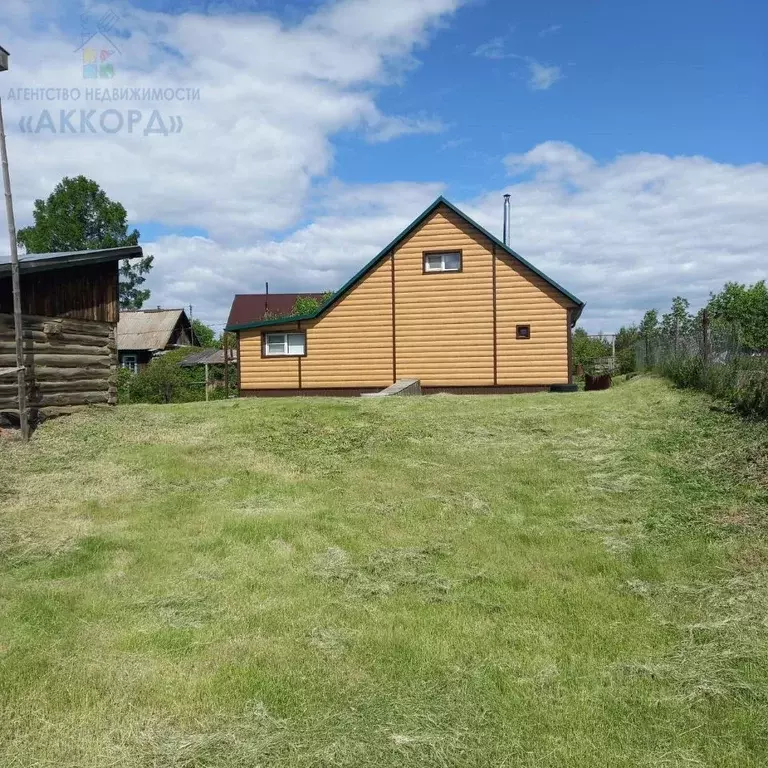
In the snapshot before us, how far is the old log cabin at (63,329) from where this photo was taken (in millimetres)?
11648

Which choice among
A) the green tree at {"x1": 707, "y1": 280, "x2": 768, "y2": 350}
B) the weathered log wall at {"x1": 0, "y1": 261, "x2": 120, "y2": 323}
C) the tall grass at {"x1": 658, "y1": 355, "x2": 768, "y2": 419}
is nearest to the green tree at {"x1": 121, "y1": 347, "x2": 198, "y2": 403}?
the weathered log wall at {"x1": 0, "y1": 261, "x2": 120, "y2": 323}

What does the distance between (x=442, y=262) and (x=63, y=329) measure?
41.8 feet

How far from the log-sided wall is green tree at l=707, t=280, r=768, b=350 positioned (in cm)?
2827

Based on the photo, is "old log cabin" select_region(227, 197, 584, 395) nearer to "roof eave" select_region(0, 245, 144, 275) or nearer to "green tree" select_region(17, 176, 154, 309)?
"roof eave" select_region(0, 245, 144, 275)

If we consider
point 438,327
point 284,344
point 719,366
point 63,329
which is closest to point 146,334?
point 284,344

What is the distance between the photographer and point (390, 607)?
486 centimetres

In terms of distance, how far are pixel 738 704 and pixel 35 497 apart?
7.88 metres

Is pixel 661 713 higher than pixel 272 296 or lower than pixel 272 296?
lower

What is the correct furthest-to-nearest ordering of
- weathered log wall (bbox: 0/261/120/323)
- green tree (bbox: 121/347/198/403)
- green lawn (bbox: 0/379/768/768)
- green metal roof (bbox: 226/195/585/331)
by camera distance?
green tree (bbox: 121/347/198/403), green metal roof (bbox: 226/195/585/331), weathered log wall (bbox: 0/261/120/323), green lawn (bbox: 0/379/768/768)

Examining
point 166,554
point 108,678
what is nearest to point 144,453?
point 166,554

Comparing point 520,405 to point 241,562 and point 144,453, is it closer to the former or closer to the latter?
point 144,453

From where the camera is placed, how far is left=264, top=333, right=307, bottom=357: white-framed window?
2238 centimetres

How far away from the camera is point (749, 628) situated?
4.26 meters

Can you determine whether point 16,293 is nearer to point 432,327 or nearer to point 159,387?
point 432,327
